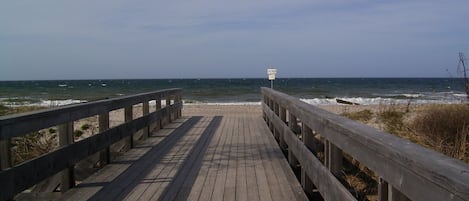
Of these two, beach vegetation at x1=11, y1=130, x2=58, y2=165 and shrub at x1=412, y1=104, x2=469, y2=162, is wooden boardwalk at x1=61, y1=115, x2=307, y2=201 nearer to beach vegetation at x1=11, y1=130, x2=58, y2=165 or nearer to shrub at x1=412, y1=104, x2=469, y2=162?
beach vegetation at x1=11, y1=130, x2=58, y2=165

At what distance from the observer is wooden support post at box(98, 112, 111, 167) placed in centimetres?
612

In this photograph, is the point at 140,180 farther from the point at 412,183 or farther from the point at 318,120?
the point at 412,183

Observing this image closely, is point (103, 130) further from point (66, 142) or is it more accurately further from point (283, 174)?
point (283, 174)

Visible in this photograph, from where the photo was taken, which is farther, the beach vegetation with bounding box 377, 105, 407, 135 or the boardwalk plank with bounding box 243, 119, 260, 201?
the beach vegetation with bounding box 377, 105, 407, 135

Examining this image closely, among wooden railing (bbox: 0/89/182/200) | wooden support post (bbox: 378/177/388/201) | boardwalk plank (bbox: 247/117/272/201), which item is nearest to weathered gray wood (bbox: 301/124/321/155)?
boardwalk plank (bbox: 247/117/272/201)

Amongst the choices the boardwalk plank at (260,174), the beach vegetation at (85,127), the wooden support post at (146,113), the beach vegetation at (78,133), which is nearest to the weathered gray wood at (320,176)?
the boardwalk plank at (260,174)

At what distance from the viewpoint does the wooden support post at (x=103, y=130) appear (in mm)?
6118

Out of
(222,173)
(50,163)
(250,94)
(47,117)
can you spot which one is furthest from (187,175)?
(250,94)

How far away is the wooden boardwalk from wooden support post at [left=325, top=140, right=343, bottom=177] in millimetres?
1046

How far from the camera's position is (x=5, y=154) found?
3.57 metres

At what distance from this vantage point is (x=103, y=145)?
19.3 feet

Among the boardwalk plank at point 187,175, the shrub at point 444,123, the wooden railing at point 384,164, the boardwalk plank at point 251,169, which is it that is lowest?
the boardwalk plank at point 251,169

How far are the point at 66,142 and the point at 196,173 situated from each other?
1.60m

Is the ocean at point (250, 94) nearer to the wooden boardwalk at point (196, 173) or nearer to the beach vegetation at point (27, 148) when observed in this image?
the wooden boardwalk at point (196, 173)
